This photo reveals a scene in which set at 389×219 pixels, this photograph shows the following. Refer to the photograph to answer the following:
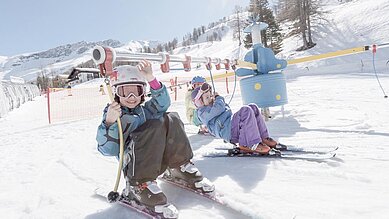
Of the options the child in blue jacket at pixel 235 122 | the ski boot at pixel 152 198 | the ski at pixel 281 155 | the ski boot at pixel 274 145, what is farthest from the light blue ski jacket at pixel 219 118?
the ski boot at pixel 152 198

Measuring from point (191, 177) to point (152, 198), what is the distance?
1.59 ft

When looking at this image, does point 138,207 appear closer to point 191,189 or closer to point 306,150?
point 191,189

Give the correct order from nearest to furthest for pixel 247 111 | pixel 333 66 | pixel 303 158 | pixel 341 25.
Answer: pixel 303 158 → pixel 247 111 → pixel 333 66 → pixel 341 25

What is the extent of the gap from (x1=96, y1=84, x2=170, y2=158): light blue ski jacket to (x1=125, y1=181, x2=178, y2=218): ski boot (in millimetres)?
377

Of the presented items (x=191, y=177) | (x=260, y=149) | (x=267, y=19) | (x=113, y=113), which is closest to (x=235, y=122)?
(x=260, y=149)

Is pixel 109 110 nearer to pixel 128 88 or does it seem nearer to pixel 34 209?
pixel 128 88

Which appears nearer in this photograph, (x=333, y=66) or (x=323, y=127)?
(x=323, y=127)

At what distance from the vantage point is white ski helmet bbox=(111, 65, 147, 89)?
2469mm

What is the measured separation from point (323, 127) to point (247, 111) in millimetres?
2354

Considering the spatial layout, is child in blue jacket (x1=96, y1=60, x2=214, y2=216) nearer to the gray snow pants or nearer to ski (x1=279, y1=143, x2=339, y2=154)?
the gray snow pants

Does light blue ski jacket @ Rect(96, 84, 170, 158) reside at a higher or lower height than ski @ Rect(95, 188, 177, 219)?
higher

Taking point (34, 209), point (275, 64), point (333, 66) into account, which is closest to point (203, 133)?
point (275, 64)

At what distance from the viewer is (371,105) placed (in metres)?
6.88

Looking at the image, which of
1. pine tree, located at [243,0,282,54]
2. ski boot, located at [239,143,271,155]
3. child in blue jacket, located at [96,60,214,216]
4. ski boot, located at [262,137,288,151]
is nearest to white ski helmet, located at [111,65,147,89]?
child in blue jacket, located at [96,60,214,216]
